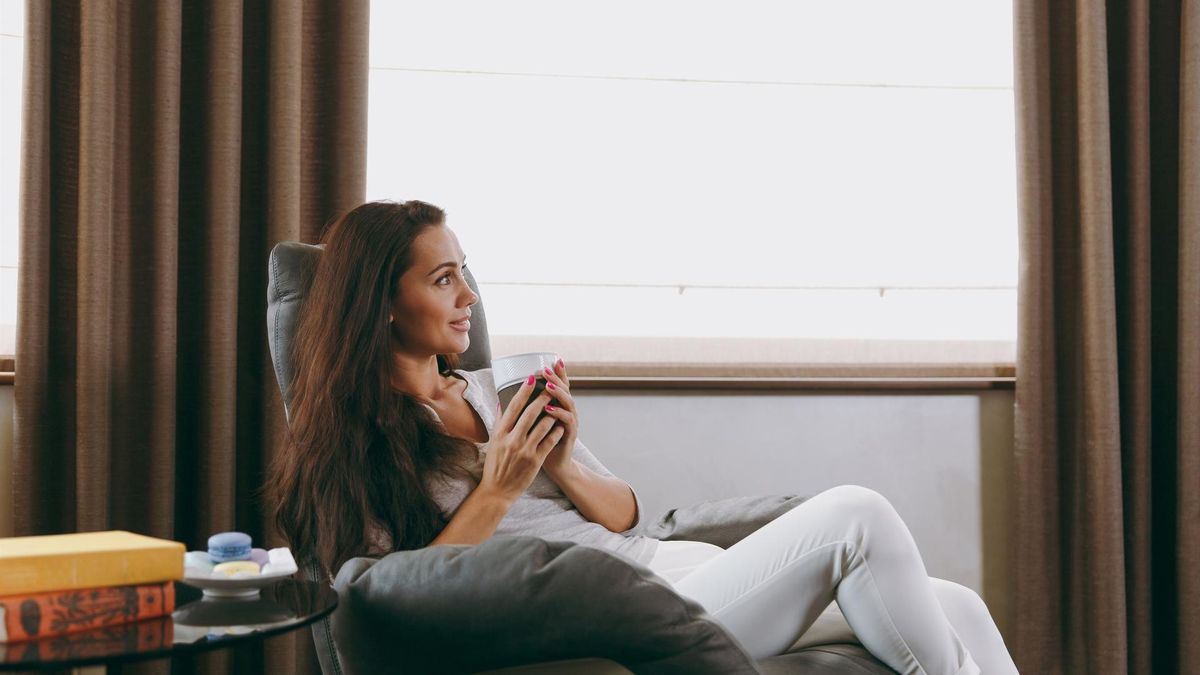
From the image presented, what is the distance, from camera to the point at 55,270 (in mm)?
2146

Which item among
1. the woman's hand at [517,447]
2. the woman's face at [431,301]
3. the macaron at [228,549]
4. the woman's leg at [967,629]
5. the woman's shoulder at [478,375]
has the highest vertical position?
the woman's face at [431,301]

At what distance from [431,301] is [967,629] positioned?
96 centimetres

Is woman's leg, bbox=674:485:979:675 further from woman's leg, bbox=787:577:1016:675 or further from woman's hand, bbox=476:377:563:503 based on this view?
woman's hand, bbox=476:377:563:503

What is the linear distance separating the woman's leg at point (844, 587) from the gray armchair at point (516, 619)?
1.9 inches

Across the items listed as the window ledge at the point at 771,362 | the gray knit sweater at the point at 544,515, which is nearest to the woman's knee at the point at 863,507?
the gray knit sweater at the point at 544,515

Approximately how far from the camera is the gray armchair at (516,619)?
1.19 m

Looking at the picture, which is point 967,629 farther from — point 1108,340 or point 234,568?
point 1108,340

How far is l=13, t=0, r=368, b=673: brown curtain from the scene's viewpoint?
2090 mm

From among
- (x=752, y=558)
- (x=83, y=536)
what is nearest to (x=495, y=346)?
(x=752, y=558)

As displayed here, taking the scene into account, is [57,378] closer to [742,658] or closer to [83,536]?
[83,536]

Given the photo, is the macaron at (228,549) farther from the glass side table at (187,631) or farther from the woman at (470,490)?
the woman at (470,490)

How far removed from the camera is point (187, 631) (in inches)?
43.4

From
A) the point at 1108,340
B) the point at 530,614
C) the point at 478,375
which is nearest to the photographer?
the point at 530,614

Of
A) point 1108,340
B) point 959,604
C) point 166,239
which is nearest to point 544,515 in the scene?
point 959,604
